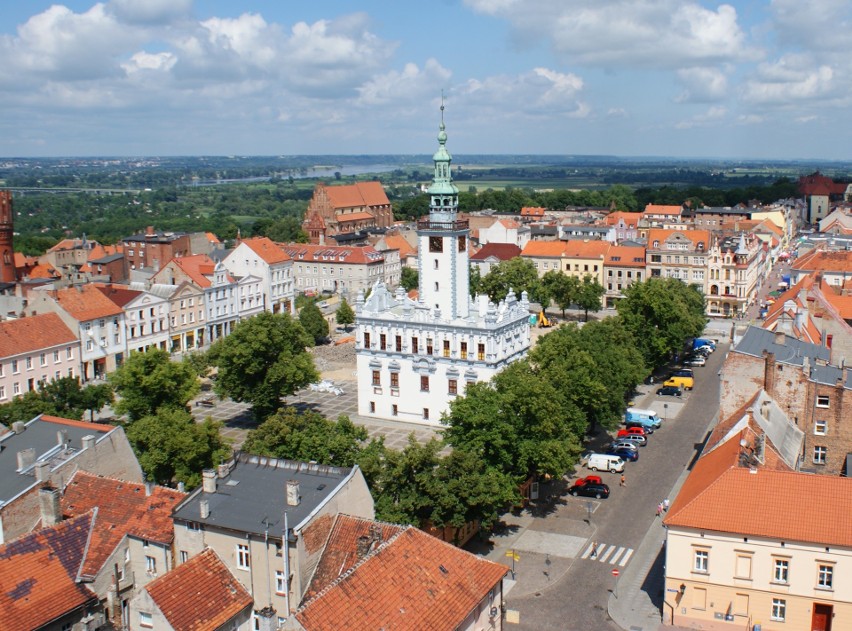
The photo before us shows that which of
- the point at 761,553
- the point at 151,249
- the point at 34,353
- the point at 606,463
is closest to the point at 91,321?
the point at 34,353

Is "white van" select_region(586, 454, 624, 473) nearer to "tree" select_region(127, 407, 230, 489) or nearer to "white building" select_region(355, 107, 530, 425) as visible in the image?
"white building" select_region(355, 107, 530, 425)

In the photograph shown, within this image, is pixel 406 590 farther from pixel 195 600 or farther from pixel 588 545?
pixel 588 545

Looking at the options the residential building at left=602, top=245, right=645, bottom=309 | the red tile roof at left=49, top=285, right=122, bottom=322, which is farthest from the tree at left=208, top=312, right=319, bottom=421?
the residential building at left=602, top=245, right=645, bottom=309

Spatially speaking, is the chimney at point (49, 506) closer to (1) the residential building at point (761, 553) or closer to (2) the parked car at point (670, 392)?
(1) the residential building at point (761, 553)

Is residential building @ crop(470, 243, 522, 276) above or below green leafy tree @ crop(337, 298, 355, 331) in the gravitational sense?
above

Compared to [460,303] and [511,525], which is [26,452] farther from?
[460,303]

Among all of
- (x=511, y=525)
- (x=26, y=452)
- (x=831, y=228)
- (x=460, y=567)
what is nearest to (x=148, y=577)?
(x=26, y=452)

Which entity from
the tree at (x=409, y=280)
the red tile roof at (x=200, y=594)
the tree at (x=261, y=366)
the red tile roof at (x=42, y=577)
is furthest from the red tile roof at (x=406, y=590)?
the tree at (x=409, y=280)
